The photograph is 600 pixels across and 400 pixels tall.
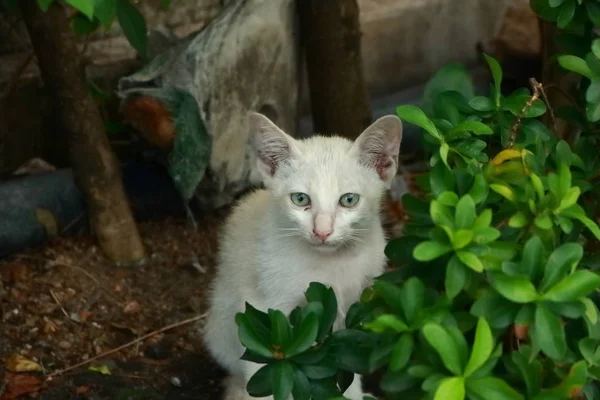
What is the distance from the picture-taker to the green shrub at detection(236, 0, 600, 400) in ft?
4.75

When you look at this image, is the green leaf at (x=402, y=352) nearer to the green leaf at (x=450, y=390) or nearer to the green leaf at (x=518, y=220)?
the green leaf at (x=450, y=390)

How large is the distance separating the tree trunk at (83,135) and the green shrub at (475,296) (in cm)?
168

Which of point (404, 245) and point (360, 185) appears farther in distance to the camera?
point (360, 185)

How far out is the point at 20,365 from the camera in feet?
9.82

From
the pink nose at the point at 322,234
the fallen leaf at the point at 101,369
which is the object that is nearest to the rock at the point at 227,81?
the fallen leaf at the point at 101,369

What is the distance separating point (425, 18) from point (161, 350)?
8.57 feet

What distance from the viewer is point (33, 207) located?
3531 millimetres

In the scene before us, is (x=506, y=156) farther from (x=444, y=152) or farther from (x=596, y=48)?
(x=596, y=48)

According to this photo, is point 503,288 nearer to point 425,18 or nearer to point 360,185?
point 360,185

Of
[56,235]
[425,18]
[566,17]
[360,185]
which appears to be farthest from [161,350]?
[425,18]

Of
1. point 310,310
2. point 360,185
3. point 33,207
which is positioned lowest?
point 33,207

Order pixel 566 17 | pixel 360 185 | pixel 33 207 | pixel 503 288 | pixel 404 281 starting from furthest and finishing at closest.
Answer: pixel 33 207, pixel 360 185, pixel 566 17, pixel 404 281, pixel 503 288

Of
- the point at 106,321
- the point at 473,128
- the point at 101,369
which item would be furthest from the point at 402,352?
the point at 106,321

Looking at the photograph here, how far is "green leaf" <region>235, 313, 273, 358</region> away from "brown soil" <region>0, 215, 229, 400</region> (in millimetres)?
1273
